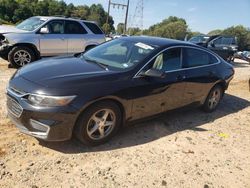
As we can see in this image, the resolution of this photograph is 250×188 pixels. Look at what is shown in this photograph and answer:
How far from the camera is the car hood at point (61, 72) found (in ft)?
12.3

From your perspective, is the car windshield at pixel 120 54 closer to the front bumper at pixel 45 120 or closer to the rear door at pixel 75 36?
the front bumper at pixel 45 120

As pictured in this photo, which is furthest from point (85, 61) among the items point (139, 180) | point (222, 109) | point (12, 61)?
point (12, 61)

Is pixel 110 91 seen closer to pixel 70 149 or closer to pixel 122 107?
pixel 122 107

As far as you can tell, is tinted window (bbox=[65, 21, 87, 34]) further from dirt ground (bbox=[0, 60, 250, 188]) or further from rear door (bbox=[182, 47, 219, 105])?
rear door (bbox=[182, 47, 219, 105])

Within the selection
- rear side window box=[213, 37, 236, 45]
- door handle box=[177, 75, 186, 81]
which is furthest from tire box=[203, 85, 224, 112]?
rear side window box=[213, 37, 236, 45]

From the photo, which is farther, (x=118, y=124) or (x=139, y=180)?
(x=118, y=124)

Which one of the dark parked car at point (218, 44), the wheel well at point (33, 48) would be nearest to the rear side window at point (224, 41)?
the dark parked car at point (218, 44)

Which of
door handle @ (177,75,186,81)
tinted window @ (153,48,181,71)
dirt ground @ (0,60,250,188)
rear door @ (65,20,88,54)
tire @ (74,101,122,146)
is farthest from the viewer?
rear door @ (65,20,88,54)

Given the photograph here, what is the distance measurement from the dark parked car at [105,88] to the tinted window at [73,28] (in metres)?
4.86

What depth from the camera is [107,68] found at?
439 centimetres

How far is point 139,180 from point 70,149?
110 cm

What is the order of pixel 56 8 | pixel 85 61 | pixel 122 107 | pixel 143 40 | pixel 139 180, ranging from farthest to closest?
1. pixel 56 8
2. pixel 143 40
3. pixel 85 61
4. pixel 122 107
5. pixel 139 180

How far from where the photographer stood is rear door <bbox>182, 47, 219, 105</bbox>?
5.33 m

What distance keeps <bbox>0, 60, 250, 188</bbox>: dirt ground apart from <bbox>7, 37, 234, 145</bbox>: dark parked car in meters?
0.30
